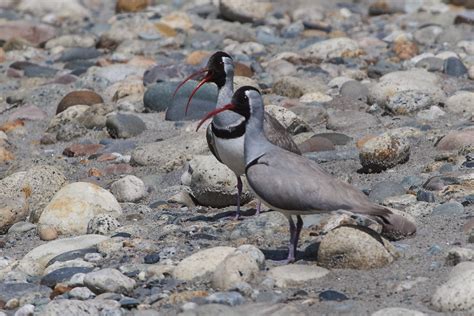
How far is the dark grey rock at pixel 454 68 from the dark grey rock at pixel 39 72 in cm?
615

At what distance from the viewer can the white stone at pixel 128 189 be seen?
9.92 metres

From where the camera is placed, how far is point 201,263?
722 cm

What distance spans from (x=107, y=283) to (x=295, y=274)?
51.1 inches

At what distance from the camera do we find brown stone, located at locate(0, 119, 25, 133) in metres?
A: 13.2

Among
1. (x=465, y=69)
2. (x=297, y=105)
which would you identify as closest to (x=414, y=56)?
(x=465, y=69)

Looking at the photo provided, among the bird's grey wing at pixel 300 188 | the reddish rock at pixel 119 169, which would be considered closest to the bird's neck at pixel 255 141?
the bird's grey wing at pixel 300 188

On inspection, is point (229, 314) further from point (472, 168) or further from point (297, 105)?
point (297, 105)

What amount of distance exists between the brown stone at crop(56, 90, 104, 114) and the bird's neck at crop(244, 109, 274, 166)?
6557mm

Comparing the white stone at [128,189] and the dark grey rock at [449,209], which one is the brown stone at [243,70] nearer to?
the white stone at [128,189]

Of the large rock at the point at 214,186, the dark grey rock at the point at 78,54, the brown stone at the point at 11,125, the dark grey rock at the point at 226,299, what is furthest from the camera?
the dark grey rock at the point at 78,54

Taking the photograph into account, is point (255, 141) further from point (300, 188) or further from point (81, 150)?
point (81, 150)

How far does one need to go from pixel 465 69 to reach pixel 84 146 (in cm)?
569

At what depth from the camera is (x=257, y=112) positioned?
764cm

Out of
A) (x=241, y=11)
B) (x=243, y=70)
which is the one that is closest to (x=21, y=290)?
(x=243, y=70)
